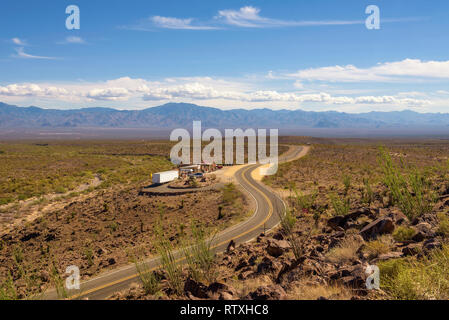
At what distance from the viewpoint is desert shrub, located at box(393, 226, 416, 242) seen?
12.0 metres

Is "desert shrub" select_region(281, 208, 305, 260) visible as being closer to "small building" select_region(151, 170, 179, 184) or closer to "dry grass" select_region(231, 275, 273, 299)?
"dry grass" select_region(231, 275, 273, 299)

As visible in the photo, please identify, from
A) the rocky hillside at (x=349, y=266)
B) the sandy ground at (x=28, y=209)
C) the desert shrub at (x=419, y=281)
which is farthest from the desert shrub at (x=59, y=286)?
the sandy ground at (x=28, y=209)

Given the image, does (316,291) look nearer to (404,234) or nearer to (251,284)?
(251,284)

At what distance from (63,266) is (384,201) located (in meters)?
29.6

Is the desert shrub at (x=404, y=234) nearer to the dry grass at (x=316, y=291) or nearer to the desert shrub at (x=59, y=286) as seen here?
the dry grass at (x=316, y=291)

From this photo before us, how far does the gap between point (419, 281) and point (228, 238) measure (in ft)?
65.6

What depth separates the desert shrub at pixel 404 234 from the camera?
474 inches

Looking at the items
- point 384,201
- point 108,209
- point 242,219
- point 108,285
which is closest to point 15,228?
point 108,209

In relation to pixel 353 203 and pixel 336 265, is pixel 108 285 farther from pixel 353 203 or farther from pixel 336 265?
pixel 353 203

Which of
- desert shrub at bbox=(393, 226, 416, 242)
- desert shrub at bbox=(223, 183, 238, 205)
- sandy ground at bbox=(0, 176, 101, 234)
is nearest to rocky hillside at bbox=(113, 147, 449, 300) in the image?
desert shrub at bbox=(393, 226, 416, 242)

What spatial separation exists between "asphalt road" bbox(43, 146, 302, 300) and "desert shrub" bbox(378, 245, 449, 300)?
18.1ft

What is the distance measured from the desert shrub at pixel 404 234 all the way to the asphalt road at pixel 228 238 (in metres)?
5.18

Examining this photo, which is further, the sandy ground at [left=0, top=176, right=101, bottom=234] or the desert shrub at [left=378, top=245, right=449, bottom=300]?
the sandy ground at [left=0, top=176, right=101, bottom=234]
